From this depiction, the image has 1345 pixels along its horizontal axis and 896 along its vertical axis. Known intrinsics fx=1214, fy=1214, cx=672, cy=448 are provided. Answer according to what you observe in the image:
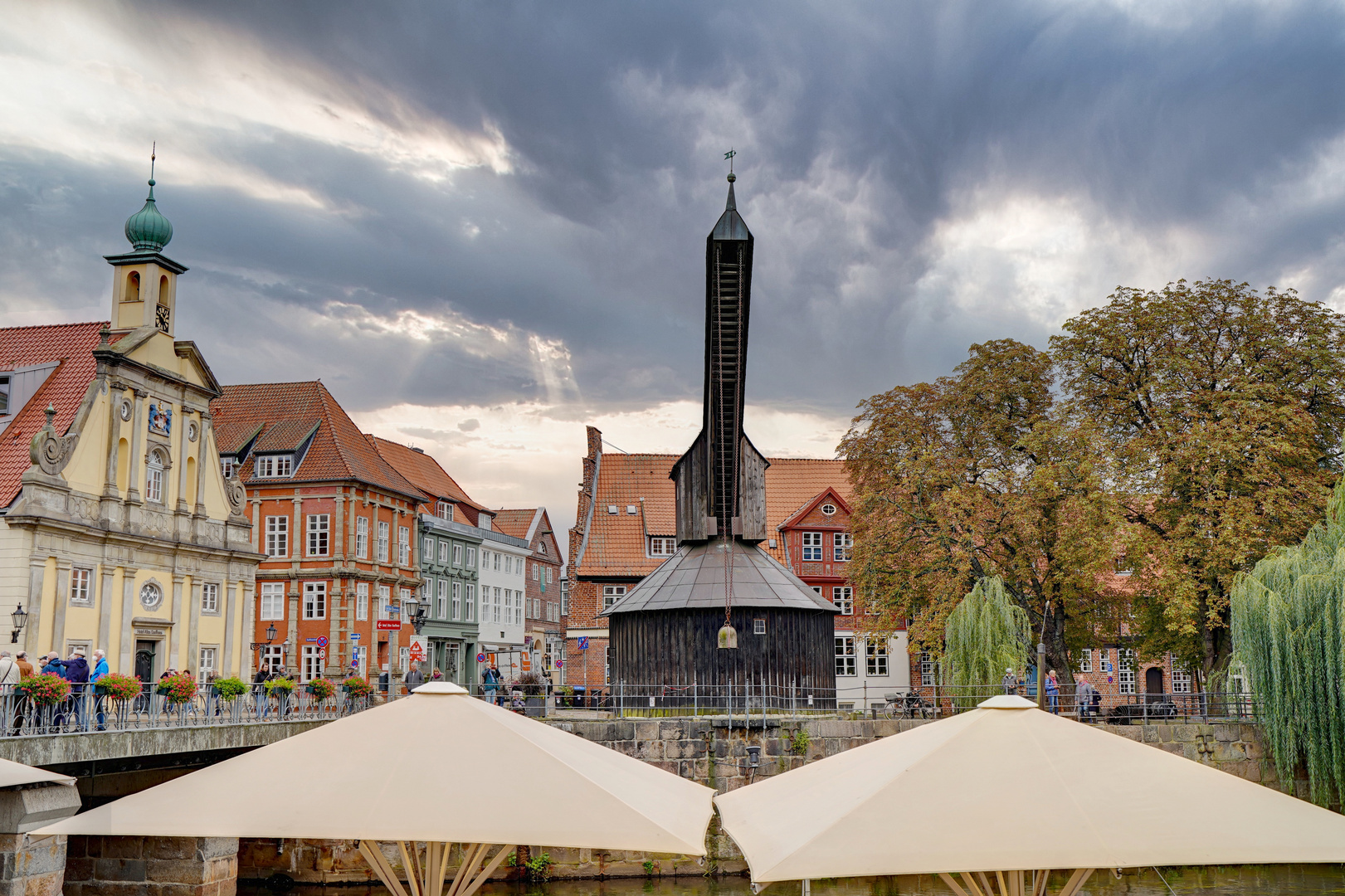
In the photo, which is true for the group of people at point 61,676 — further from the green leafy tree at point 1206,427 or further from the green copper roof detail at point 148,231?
the green leafy tree at point 1206,427

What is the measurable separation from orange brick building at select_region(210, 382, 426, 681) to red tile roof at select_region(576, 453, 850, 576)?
26.8 ft

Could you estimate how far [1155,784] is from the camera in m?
7.22

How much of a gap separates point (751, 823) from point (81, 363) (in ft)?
95.1

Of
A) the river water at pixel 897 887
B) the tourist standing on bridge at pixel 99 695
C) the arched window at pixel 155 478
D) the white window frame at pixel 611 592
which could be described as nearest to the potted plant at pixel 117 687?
the tourist standing on bridge at pixel 99 695

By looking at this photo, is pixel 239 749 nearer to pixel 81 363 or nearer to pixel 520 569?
pixel 81 363

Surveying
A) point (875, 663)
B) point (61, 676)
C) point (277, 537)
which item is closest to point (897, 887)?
point (61, 676)

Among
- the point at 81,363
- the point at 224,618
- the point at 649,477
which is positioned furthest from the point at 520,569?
the point at 81,363

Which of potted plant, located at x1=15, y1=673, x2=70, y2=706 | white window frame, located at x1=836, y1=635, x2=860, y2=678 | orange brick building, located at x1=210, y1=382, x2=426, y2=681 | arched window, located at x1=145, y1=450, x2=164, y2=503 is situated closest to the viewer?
potted plant, located at x1=15, y1=673, x2=70, y2=706

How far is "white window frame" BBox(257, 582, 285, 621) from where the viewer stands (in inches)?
1774

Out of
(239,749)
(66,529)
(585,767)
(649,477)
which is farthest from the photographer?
(649,477)

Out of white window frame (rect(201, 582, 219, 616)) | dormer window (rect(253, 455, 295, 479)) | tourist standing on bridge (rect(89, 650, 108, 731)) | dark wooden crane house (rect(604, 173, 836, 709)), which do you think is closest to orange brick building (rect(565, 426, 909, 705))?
dormer window (rect(253, 455, 295, 479))

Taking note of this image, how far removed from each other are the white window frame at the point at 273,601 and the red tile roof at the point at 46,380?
14.6 m

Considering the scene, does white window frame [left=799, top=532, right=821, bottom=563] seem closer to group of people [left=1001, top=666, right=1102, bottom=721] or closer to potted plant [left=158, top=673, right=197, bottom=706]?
group of people [left=1001, top=666, right=1102, bottom=721]

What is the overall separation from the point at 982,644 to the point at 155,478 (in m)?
21.8
